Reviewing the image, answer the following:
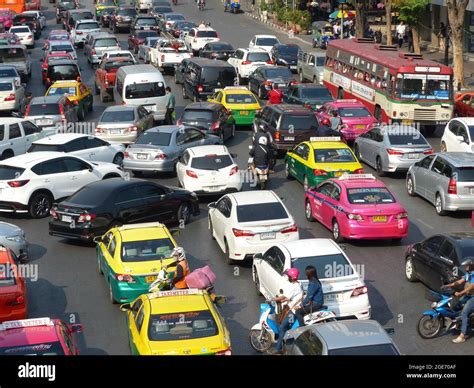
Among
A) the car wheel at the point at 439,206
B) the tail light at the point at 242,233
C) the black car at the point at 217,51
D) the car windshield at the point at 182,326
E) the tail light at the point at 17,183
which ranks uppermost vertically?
the car windshield at the point at 182,326

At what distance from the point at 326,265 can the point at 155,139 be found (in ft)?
43.0

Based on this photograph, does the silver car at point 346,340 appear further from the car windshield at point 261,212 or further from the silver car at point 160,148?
the silver car at point 160,148

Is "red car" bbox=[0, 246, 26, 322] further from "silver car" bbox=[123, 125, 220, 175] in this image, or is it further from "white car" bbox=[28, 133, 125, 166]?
"silver car" bbox=[123, 125, 220, 175]

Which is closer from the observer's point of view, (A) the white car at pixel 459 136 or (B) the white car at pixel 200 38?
(A) the white car at pixel 459 136

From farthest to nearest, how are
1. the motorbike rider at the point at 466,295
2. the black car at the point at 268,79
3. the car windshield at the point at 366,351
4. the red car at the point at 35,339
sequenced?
1. the black car at the point at 268,79
2. the motorbike rider at the point at 466,295
3. the red car at the point at 35,339
4. the car windshield at the point at 366,351

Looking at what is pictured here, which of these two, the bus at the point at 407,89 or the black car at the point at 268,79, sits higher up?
the bus at the point at 407,89

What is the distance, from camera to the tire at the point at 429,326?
52.4 ft

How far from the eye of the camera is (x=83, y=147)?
1112 inches

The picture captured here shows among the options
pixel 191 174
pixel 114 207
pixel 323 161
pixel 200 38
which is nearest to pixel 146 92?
pixel 191 174

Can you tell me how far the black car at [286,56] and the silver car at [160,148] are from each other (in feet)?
69.4

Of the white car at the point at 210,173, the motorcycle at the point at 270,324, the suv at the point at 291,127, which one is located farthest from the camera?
the suv at the point at 291,127

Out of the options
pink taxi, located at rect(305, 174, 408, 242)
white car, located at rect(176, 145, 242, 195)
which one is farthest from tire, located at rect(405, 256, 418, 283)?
white car, located at rect(176, 145, 242, 195)

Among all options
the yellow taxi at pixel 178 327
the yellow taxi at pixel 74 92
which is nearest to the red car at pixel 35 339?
the yellow taxi at pixel 178 327

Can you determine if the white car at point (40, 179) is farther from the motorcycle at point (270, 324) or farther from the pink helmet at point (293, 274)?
the motorcycle at point (270, 324)
